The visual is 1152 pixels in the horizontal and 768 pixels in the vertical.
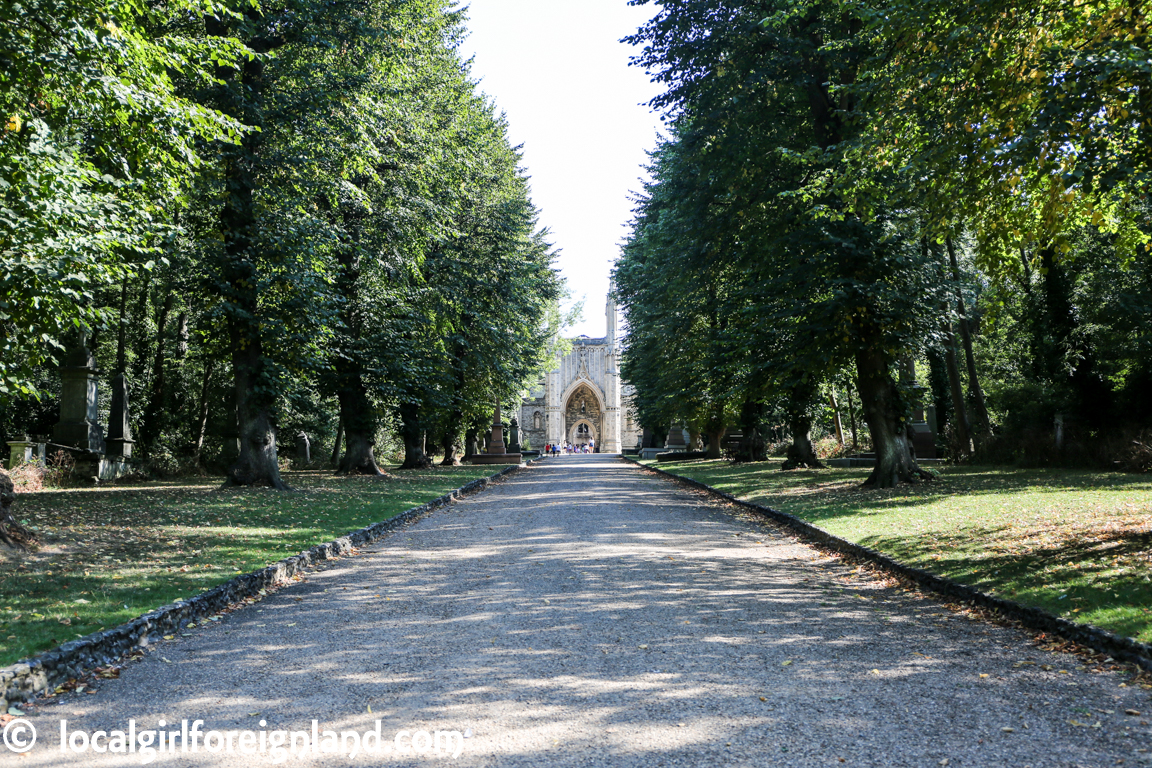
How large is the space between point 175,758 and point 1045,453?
2141cm

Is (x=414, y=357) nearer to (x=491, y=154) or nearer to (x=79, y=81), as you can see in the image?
(x=491, y=154)

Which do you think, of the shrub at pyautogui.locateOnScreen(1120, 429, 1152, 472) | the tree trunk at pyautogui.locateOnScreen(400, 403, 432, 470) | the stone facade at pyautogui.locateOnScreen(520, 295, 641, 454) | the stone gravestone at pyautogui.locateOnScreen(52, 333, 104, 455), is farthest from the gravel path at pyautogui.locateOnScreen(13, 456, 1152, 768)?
the stone facade at pyautogui.locateOnScreen(520, 295, 641, 454)

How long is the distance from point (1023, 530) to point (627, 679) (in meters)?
6.60

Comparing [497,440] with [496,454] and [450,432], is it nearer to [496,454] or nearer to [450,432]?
[496,454]

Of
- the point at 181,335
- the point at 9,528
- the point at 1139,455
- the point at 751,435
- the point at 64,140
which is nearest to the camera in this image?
the point at 9,528

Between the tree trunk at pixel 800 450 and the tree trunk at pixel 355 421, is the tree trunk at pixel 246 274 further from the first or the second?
the tree trunk at pixel 800 450

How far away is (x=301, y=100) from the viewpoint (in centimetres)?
1378

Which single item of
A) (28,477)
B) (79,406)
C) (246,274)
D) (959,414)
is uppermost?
(246,274)

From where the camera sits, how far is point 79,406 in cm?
1978

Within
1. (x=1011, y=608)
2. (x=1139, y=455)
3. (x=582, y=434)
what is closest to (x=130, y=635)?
(x=1011, y=608)

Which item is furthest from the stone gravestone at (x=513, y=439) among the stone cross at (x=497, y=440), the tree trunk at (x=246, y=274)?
the tree trunk at (x=246, y=274)

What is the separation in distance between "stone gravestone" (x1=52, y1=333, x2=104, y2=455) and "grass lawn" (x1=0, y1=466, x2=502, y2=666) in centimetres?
477

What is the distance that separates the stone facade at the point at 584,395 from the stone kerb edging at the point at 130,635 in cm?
7344

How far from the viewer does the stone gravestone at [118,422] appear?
845 inches
